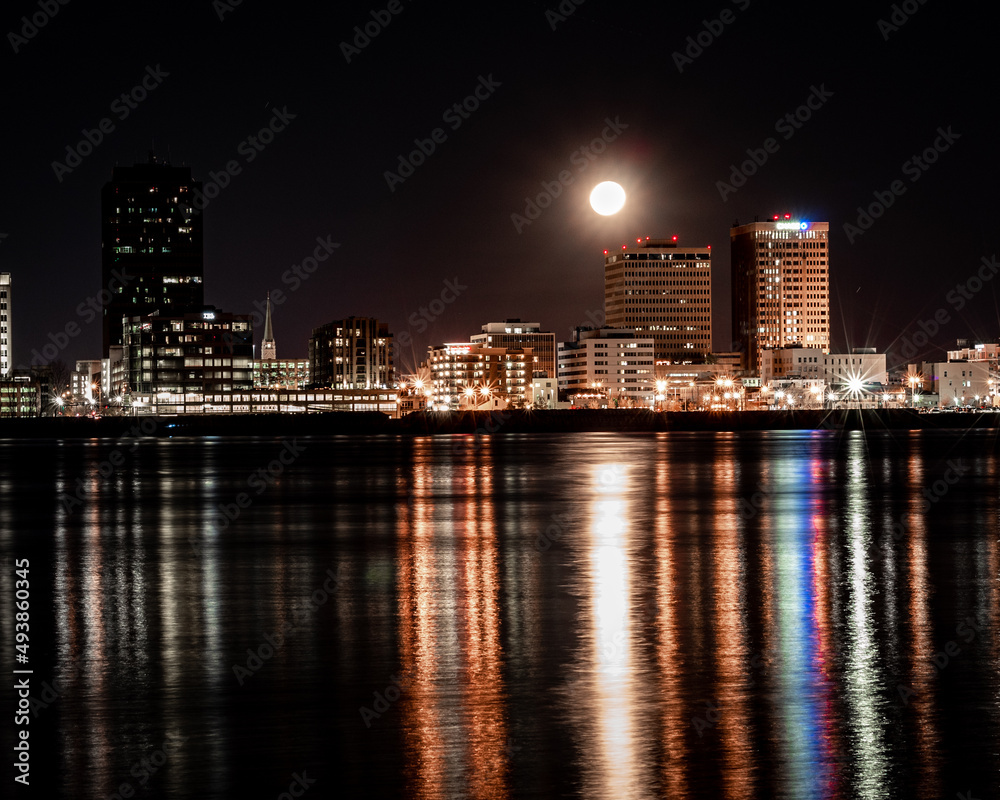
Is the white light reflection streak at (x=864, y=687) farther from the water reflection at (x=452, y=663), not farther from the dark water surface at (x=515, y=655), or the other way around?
the water reflection at (x=452, y=663)

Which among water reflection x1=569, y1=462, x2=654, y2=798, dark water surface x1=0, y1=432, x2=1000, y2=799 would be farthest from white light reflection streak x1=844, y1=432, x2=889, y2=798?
water reflection x1=569, y1=462, x2=654, y2=798

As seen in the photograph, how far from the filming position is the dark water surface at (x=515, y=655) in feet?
39.7

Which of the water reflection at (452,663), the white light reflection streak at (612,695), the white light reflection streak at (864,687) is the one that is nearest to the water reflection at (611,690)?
the white light reflection streak at (612,695)

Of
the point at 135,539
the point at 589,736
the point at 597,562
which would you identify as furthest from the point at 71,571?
the point at 589,736

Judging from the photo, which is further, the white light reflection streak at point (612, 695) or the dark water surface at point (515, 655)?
the dark water surface at point (515, 655)

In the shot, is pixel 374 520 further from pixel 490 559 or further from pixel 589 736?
pixel 589 736

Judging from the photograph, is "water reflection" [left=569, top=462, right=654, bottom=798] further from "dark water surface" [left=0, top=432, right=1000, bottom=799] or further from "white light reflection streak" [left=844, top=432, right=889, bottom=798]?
"white light reflection streak" [left=844, top=432, right=889, bottom=798]

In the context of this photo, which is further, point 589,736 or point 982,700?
point 982,700

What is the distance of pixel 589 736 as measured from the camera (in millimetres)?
13148

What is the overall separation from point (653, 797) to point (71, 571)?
2020cm

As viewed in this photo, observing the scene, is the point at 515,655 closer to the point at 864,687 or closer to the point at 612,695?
the point at 612,695

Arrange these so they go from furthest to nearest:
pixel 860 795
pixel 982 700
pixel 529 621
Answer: pixel 529 621 → pixel 982 700 → pixel 860 795

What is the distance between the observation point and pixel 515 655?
17.2m

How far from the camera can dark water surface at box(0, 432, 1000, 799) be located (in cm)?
1209
